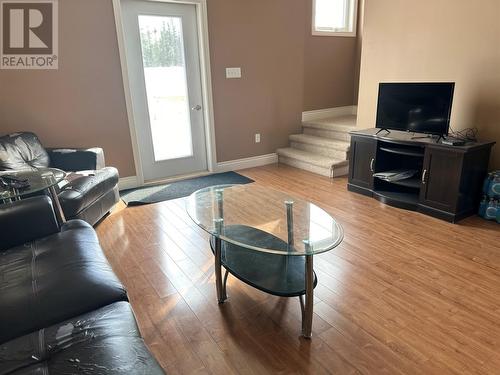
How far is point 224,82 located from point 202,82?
0.31 metres

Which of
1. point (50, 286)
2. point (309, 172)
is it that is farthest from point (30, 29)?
point (309, 172)

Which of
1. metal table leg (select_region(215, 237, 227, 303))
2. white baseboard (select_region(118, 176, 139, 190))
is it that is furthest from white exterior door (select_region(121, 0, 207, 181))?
metal table leg (select_region(215, 237, 227, 303))

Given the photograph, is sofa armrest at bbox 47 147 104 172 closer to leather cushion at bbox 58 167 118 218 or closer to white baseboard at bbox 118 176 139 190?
leather cushion at bbox 58 167 118 218

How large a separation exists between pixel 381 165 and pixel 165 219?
2.31 metres

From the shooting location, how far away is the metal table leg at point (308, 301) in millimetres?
1652

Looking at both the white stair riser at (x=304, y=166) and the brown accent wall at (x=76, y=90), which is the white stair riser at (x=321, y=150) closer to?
the white stair riser at (x=304, y=166)

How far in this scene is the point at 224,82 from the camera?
14.8 ft

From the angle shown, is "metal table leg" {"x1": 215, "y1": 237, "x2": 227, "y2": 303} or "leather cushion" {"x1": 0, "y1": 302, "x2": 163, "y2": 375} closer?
"leather cushion" {"x1": 0, "y1": 302, "x2": 163, "y2": 375}

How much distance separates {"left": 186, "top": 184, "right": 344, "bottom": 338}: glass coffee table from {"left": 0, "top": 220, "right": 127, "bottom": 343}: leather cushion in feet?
1.97

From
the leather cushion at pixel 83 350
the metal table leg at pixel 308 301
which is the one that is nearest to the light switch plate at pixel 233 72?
the metal table leg at pixel 308 301

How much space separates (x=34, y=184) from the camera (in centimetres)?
244

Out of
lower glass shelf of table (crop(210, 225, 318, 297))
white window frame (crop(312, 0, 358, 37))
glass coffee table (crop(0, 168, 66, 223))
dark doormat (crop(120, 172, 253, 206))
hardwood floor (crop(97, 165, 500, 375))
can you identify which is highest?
white window frame (crop(312, 0, 358, 37))

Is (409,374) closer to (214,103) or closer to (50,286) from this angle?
(50,286)

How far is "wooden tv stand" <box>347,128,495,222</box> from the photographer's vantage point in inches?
115
